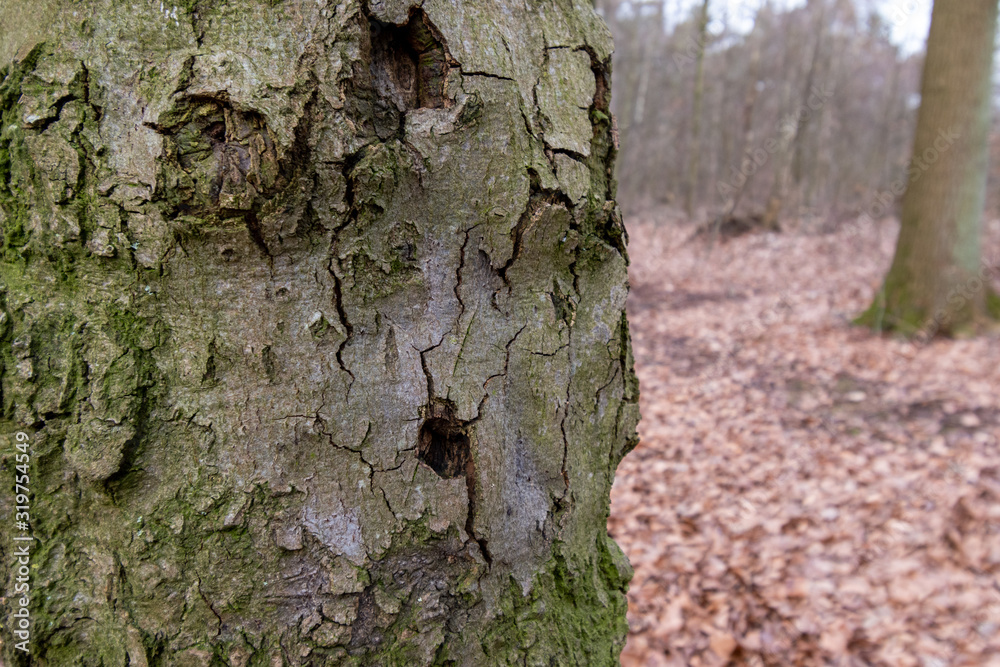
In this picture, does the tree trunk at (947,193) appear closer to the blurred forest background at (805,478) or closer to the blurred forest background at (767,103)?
the blurred forest background at (805,478)

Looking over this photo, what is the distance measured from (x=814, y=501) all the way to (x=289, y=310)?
3.48m

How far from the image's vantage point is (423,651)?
3.49ft

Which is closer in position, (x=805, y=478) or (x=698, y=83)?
(x=805, y=478)

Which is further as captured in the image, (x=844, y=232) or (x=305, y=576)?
(x=844, y=232)

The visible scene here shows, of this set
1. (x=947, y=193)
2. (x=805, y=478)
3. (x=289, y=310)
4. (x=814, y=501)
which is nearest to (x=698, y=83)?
(x=947, y=193)

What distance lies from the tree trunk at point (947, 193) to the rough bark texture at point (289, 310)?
6.54 metres

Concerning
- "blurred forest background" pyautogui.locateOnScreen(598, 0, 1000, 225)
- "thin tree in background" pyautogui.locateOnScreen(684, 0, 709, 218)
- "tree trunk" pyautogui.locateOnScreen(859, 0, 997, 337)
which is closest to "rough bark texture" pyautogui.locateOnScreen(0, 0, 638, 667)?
"tree trunk" pyautogui.locateOnScreen(859, 0, 997, 337)

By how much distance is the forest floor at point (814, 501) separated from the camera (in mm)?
2457

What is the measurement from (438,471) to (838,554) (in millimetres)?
2749

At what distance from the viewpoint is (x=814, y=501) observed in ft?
11.1

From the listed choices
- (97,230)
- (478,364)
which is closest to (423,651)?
(478,364)

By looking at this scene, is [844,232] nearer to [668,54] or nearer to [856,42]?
[668,54]

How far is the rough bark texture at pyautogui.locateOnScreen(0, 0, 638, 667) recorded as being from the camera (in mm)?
876

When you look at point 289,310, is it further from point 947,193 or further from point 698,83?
point 698,83
